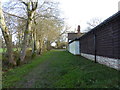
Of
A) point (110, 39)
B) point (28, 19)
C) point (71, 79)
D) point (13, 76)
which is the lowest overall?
point (13, 76)

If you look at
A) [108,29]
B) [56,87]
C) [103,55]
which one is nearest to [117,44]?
[108,29]

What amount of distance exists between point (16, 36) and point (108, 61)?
72.3ft

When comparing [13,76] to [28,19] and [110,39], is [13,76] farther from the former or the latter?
[28,19]

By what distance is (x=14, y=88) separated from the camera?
22.7ft

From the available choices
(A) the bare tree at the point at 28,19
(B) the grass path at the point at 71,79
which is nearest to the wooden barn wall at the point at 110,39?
(B) the grass path at the point at 71,79

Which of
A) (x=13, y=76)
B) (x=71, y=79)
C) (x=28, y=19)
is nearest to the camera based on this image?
(x=71, y=79)

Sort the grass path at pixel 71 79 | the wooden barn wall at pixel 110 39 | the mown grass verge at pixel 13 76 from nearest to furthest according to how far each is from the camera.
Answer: the grass path at pixel 71 79 < the mown grass verge at pixel 13 76 < the wooden barn wall at pixel 110 39

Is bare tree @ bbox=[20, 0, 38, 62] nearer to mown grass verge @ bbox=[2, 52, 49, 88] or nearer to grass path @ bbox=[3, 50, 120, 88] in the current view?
mown grass verge @ bbox=[2, 52, 49, 88]

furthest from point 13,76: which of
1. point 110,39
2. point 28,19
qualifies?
point 28,19

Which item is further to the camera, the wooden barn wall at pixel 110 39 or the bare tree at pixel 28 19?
the bare tree at pixel 28 19

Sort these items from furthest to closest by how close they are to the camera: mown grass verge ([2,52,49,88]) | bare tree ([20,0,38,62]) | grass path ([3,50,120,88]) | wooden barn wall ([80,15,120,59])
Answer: bare tree ([20,0,38,62]), wooden barn wall ([80,15,120,59]), mown grass verge ([2,52,49,88]), grass path ([3,50,120,88])

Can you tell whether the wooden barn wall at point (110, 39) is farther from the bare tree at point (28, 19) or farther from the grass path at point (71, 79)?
the bare tree at point (28, 19)

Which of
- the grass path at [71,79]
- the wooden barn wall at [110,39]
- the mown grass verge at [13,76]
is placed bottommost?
the mown grass verge at [13,76]

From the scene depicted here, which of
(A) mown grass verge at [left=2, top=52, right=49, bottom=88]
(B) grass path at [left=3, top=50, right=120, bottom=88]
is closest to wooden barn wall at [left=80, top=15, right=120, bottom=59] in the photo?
(B) grass path at [left=3, top=50, right=120, bottom=88]
